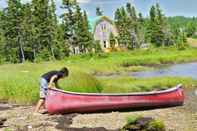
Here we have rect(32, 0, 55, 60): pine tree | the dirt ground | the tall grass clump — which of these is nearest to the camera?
the dirt ground

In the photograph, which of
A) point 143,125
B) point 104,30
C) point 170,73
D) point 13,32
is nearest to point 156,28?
point 104,30

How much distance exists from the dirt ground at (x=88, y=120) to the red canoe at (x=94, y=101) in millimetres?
340

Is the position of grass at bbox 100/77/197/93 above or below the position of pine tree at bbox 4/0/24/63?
below

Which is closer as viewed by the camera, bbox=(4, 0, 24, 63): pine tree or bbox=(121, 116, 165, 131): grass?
bbox=(121, 116, 165, 131): grass

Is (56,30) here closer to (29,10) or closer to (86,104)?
(29,10)

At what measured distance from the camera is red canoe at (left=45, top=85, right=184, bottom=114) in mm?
22047

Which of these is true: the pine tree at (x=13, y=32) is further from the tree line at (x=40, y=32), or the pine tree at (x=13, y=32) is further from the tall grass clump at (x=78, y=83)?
the tall grass clump at (x=78, y=83)

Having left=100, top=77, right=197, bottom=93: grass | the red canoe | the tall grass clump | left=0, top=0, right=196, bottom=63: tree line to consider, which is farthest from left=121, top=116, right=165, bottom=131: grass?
left=0, top=0, right=196, bottom=63: tree line

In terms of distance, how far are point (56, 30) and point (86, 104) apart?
Result: 213 feet

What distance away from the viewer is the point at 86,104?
73.2 feet

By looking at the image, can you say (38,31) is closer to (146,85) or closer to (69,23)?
(69,23)

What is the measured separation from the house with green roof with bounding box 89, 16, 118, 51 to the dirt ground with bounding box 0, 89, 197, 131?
88.7 meters

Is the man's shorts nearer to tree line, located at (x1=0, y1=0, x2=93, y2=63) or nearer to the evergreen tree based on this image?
tree line, located at (x1=0, y1=0, x2=93, y2=63)

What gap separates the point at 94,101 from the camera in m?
22.3
